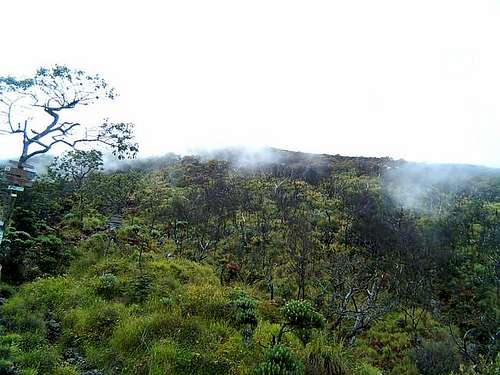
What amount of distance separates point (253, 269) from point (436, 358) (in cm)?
1016

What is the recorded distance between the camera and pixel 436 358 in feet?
52.5

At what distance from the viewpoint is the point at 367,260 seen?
24.8 metres

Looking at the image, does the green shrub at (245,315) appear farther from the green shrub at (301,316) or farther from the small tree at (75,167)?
the small tree at (75,167)

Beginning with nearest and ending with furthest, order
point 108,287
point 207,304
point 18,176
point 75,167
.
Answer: point 18,176
point 207,304
point 108,287
point 75,167

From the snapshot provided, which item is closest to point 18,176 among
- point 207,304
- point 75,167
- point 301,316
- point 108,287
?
point 108,287

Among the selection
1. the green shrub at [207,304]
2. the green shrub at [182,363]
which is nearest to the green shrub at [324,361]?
the green shrub at [182,363]

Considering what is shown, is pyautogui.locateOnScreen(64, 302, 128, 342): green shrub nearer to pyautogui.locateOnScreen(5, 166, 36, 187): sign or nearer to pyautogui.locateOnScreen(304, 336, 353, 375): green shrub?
pyautogui.locateOnScreen(5, 166, 36, 187): sign

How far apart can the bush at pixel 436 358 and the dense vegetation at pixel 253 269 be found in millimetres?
72

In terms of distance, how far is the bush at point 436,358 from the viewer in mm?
15469

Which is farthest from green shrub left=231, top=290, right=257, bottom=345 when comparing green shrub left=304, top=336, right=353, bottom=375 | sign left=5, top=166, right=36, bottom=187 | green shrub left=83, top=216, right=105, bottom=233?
green shrub left=83, top=216, right=105, bottom=233

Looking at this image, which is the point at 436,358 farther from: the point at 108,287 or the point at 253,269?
the point at 108,287

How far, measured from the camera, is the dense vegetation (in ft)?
24.8

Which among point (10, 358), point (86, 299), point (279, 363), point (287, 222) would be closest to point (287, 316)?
point (279, 363)

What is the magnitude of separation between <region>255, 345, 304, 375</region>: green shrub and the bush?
11696 millimetres
